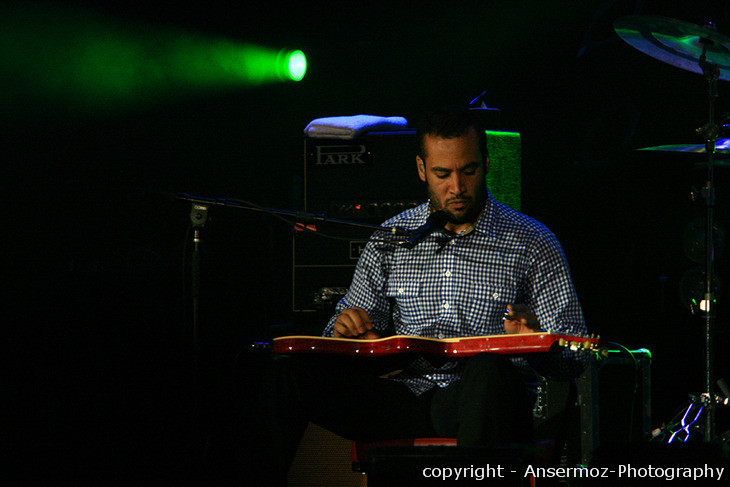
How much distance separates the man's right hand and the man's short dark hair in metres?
0.75

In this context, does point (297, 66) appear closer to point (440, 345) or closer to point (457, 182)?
point (457, 182)

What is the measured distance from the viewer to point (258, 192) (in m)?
4.55

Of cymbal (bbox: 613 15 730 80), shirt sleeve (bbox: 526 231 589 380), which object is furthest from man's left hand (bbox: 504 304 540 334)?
cymbal (bbox: 613 15 730 80)

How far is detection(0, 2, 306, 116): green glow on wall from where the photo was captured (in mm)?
3287

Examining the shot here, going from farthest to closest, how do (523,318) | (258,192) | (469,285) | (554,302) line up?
(258,192), (469,285), (554,302), (523,318)

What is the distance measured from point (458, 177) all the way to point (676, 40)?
1.26 meters

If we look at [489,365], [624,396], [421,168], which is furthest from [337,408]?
[624,396]

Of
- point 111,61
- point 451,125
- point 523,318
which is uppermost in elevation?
point 111,61

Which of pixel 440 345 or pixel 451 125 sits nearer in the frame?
pixel 440 345

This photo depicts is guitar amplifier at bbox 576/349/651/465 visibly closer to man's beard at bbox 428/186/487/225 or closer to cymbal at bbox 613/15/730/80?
man's beard at bbox 428/186/487/225

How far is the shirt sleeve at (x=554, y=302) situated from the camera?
228cm

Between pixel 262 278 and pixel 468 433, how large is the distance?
2.68 meters

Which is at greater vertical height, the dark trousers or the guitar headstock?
the guitar headstock

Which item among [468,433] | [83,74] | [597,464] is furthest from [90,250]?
[597,464]
